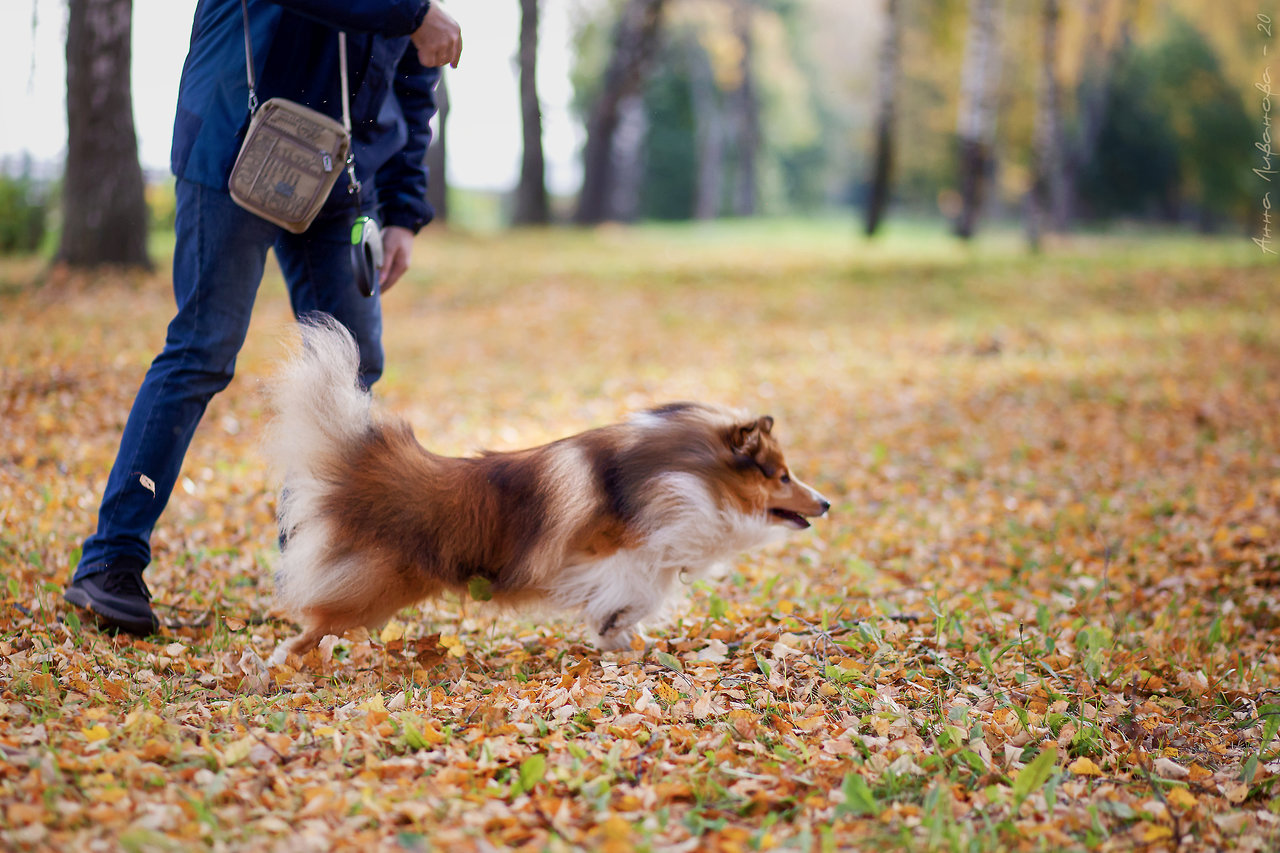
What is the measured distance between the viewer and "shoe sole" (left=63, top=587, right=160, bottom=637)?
321 centimetres

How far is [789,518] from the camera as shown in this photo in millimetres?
3703

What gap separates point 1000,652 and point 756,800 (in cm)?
147

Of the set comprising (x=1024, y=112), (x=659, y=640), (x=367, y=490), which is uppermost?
(x=1024, y=112)

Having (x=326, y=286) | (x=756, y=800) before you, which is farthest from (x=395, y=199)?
(x=756, y=800)

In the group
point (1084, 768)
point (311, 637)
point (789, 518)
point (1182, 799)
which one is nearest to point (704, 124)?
point (789, 518)

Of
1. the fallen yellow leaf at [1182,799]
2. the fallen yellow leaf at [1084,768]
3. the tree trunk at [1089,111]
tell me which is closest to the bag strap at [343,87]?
the fallen yellow leaf at [1084,768]

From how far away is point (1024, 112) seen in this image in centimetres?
2994

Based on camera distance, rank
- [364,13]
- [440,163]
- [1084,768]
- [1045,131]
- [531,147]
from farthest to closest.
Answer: [531,147] < [440,163] < [1045,131] < [364,13] < [1084,768]

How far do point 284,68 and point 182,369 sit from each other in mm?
1027

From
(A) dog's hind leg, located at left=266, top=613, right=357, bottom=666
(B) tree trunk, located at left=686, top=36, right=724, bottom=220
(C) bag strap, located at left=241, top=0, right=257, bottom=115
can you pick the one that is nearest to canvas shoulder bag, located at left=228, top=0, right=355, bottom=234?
(C) bag strap, located at left=241, top=0, right=257, bottom=115

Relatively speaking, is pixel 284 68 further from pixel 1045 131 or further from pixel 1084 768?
pixel 1045 131

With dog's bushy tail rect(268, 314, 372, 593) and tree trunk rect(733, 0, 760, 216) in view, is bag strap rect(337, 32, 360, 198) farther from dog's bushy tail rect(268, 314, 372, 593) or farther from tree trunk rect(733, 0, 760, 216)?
tree trunk rect(733, 0, 760, 216)

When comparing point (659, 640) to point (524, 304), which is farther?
point (524, 304)

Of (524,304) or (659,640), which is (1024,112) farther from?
(659,640)
